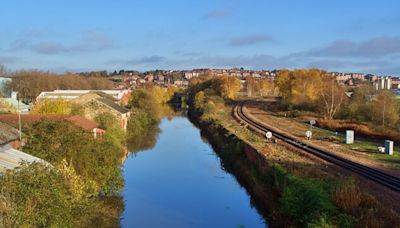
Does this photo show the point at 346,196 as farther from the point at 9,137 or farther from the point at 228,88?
the point at 228,88

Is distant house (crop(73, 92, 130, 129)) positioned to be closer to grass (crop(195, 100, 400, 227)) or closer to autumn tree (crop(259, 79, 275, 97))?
grass (crop(195, 100, 400, 227))

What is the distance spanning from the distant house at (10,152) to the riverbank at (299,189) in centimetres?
912

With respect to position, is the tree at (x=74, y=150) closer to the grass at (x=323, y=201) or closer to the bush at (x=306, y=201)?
the grass at (x=323, y=201)

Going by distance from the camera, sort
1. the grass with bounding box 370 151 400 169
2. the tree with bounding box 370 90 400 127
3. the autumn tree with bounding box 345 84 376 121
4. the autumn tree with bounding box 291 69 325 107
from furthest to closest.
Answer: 1. the autumn tree with bounding box 291 69 325 107
2. the autumn tree with bounding box 345 84 376 121
3. the tree with bounding box 370 90 400 127
4. the grass with bounding box 370 151 400 169

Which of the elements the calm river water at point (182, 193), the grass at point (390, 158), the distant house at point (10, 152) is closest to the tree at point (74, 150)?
the distant house at point (10, 152)

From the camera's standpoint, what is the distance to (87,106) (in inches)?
1775

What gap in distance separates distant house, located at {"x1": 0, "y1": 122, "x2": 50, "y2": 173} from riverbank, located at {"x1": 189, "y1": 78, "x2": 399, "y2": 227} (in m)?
9.12

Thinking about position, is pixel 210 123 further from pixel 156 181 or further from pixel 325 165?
pixel 325 165

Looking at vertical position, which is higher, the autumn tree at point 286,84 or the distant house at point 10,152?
the autumn tree at point 286,84

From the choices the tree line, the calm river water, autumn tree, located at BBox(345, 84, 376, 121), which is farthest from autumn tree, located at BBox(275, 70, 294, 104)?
the calm river water

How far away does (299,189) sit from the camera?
17.7 metres

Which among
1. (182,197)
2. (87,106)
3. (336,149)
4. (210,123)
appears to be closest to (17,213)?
(182,197)

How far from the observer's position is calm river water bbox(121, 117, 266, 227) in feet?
Answer: 74.9

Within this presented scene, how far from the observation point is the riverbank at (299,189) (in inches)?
571
